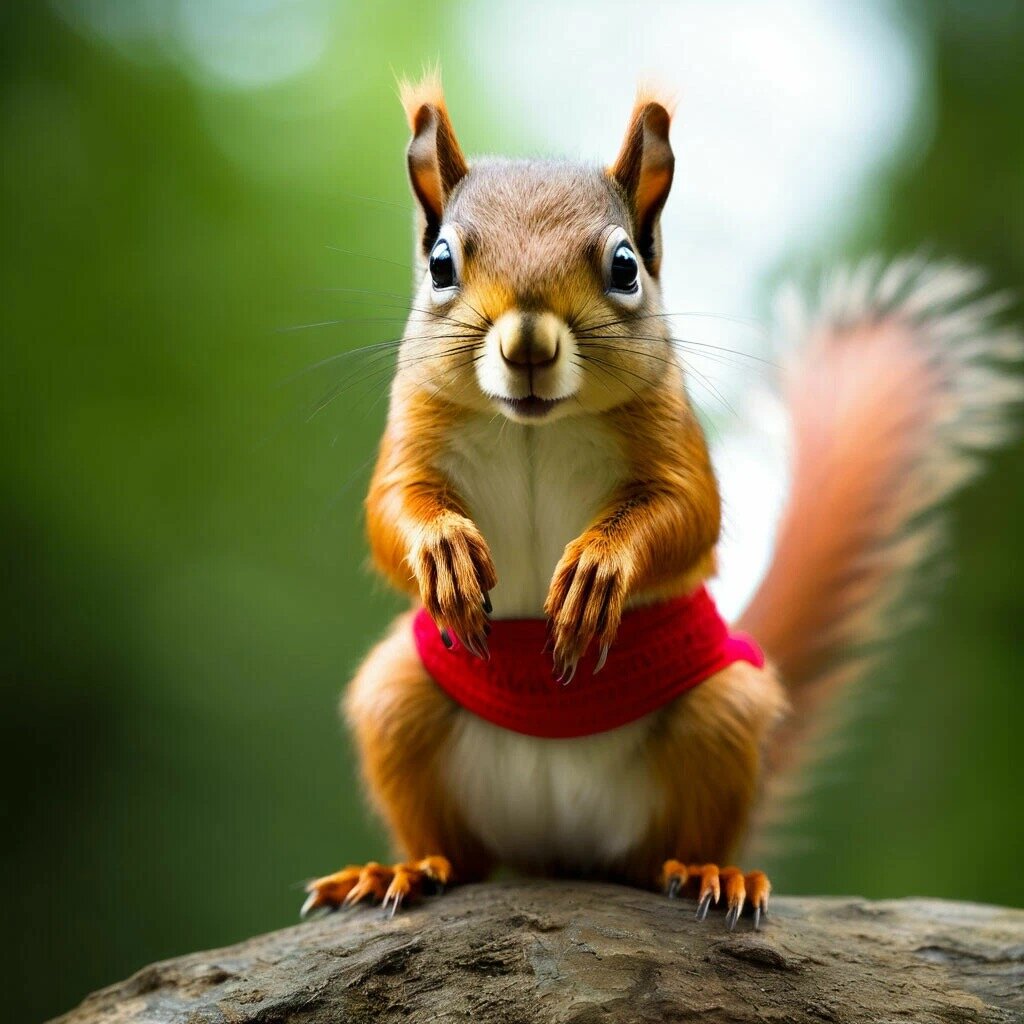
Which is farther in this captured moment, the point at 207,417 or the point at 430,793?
the point at 207,417

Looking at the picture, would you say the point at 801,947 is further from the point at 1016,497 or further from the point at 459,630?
the point at 1016,497

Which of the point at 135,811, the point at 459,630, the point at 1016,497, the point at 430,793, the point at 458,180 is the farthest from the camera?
the point at 1016,497

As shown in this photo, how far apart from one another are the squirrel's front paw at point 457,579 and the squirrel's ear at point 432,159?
0.30 m

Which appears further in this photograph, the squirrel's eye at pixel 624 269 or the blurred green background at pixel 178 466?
the blurred green background at pixel 178 466

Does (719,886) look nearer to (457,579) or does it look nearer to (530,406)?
(457,579)

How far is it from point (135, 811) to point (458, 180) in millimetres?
1462

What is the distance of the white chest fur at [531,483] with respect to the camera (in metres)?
1.13

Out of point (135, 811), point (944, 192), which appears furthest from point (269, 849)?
point (944, 192)

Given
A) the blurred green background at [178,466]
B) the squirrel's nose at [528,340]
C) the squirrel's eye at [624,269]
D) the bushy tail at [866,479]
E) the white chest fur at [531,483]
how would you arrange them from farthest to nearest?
the blurred green background at [178,466] → the bushy tail at [866,479] → the white chest fur at [531,483] → the squirrel's eye at [624,269] → the squirrel's nose at [528,340]

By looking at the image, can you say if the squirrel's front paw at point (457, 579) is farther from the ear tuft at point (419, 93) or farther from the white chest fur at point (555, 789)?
the ear tuft at point (419, 93)

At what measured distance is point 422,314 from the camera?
1.10 meters

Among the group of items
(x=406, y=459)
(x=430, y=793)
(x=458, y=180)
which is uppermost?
(x=458, y=180)

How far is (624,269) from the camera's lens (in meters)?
1.03

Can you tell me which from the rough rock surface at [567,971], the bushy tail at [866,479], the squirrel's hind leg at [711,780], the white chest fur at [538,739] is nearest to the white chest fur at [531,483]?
the white chest fur at [538,739]
